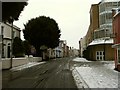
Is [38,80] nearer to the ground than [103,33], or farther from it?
nearer to the ground

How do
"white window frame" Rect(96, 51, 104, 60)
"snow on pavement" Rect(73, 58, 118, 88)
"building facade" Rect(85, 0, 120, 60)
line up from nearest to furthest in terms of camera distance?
"snow on pavement" Rect(73, 58, 118, 88), "building facade" Rect(85, 0, 120, 60), "white window frame" Rect(96, 51, 104, 60)

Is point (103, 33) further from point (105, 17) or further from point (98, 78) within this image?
point (98, 78)

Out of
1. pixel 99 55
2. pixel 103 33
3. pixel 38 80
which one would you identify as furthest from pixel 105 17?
pixel 38 80

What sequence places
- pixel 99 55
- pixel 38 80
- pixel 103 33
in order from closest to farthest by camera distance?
1. pixel 38 80
2. pixel 99 55
3. pixel 103 33

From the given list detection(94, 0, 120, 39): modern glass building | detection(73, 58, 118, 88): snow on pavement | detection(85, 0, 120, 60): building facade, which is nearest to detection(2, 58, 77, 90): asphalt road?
detection(73, 58, 118, 88): snow on pavement

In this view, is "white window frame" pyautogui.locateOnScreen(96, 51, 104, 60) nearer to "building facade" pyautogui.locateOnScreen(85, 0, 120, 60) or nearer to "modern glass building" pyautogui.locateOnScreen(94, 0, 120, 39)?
"building facade" pyautogui.locateOnScreen(85, 0, 120, 60)

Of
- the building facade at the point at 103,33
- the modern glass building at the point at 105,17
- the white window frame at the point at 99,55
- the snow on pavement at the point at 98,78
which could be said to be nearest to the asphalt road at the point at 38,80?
the snow on pavement at the point at 98,78

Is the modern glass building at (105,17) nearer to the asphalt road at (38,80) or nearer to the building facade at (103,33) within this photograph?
the building facade at (103,33)

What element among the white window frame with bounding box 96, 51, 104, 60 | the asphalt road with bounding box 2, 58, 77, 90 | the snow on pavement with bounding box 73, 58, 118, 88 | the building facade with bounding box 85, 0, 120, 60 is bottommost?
the asphalt road with bounding box 2, 58, 77, 90

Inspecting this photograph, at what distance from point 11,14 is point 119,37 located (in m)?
10.8

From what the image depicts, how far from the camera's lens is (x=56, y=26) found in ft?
225

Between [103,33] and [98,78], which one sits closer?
[98,78]

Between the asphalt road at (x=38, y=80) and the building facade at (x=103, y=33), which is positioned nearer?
the asphalt road at (x=38, y=80)

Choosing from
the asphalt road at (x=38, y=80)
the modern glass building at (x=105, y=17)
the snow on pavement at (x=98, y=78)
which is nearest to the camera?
the snow on pavement at (x=98, y=78)
